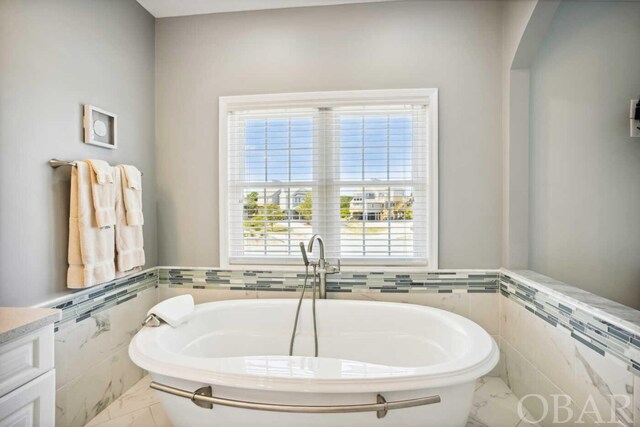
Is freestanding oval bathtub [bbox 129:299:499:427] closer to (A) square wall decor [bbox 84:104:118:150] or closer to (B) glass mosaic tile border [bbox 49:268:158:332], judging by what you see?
(B) glass mosaic tile border [bbox 49:268:158:332]

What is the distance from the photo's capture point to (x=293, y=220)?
2.26 meters

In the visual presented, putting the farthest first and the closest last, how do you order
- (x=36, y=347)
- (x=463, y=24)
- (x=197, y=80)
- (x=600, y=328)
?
1. (x=197, y=80)
2. (x=463, y=24)
3. (x=600, y=328)
4. (x=36, y=347)

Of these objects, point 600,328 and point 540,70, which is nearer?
point 600,328

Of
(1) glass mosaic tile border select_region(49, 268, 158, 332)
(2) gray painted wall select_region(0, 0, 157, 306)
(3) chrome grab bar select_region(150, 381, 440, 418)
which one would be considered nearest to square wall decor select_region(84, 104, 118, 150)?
(2) gray painted wall select_region(0, 0, 157, 306)

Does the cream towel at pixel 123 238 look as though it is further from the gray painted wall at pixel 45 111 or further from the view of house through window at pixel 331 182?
the view of house through window at pixel 331 182

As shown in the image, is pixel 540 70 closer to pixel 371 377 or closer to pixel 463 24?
pixel 463 24

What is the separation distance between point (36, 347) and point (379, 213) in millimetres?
1892

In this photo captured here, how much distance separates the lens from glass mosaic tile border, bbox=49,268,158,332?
1.58m

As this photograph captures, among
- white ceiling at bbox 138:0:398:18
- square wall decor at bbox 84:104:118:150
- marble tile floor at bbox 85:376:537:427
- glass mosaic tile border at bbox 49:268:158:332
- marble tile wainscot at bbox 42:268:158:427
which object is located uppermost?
white ceiling at bbox 138:0:398:18

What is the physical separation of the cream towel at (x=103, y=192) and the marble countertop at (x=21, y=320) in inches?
23.9

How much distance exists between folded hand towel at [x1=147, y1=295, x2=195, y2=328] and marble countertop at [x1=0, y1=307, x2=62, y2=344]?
0.60m

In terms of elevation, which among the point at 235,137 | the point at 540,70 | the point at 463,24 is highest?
the point at 463,24

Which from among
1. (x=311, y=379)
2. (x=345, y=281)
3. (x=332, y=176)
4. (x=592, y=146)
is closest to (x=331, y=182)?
(x=332, y=176)

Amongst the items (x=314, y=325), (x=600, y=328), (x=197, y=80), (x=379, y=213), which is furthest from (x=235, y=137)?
(x=600, y=328)
